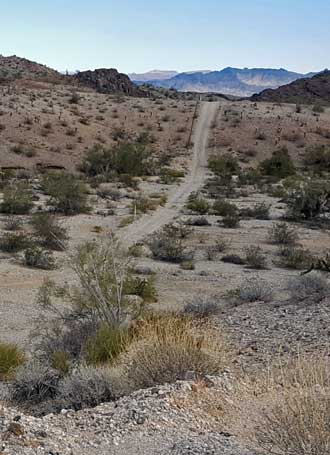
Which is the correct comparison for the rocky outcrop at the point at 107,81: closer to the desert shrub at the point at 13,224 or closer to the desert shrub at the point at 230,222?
the desert shrub at the point at 230,222

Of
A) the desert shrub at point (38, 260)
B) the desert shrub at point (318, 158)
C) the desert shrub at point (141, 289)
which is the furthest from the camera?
the desert shrub at point (318, 158)

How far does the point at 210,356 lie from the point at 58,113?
4896 centimetres

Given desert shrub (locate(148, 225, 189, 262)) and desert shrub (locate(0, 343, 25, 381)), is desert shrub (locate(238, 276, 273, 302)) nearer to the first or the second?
desert shrub (locate(0, 343, 25, 381))

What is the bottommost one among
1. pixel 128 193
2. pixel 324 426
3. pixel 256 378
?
pixel 128 193

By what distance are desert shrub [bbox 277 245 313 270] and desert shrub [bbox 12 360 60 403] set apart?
12318mm

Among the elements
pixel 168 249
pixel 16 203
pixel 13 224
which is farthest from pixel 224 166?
pixel 168 249

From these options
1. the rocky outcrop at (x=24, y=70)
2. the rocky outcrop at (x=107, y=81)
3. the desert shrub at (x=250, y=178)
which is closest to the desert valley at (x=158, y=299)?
the desert shrub at (x=250, y=178)

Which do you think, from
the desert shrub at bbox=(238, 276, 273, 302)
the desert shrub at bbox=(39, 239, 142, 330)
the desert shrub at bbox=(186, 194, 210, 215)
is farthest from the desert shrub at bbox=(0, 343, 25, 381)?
the desert shrub at bbox=(186, 194, 210, 215)

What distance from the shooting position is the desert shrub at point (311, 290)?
1340 centimetres

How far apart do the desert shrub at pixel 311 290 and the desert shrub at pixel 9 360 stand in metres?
5.76

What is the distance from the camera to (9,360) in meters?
10.4

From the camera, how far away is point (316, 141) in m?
56.8

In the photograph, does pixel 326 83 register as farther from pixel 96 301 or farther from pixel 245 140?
pixel 96 301

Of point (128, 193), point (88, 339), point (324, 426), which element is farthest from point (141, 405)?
point (128, 193)
